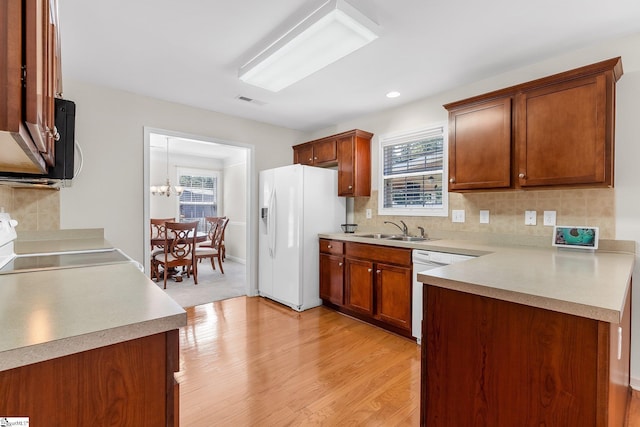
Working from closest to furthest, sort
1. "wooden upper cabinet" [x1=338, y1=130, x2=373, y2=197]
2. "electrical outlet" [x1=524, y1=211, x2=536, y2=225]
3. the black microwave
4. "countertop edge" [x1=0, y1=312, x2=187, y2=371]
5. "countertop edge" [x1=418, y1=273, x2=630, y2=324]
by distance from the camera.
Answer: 1. "countertop edge" [x1=0, y1=312, x2=187, y2=371]
2. "countertop edge" [x1=418, y1=273, x2=630, y2=324]
3. the black microwave
4. "electrical outlet" [x1=524, y1=211, x2=536, y2=225]
5. "wooden upper cabinet" [x1=338, y1=130, x2=373, y2=197]

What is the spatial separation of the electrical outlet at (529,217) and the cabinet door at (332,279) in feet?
5.73

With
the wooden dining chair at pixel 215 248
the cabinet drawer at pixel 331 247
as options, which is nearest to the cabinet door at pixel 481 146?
the cabinet drawer at pixel 331 247

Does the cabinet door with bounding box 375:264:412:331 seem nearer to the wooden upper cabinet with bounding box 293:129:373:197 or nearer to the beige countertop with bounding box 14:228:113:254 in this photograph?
the wooden upper cabinet with bounding box 293:129:373:197

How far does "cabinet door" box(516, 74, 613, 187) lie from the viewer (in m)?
1.97

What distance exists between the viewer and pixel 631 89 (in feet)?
6.88

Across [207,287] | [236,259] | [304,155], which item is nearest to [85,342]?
[304,155]

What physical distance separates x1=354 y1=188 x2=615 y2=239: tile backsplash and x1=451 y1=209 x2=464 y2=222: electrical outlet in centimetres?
4

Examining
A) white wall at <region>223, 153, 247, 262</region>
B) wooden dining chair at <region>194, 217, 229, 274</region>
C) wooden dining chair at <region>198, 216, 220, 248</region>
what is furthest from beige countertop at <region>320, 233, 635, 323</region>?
white wall at <region>223, 153, 247, 262</region>

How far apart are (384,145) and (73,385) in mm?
3471

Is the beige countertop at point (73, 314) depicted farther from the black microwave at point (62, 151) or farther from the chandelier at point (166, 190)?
the chandelier at point (166, 190)

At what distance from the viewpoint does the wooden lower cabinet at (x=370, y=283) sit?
2785 millimetres

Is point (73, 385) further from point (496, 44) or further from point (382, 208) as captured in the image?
point (382, 208)

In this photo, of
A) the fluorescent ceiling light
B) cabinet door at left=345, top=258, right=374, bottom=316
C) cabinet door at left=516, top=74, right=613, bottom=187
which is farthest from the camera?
cabinet door at left=345, top=258, right=374, bottom=316

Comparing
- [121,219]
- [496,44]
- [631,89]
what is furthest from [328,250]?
[631,89]
